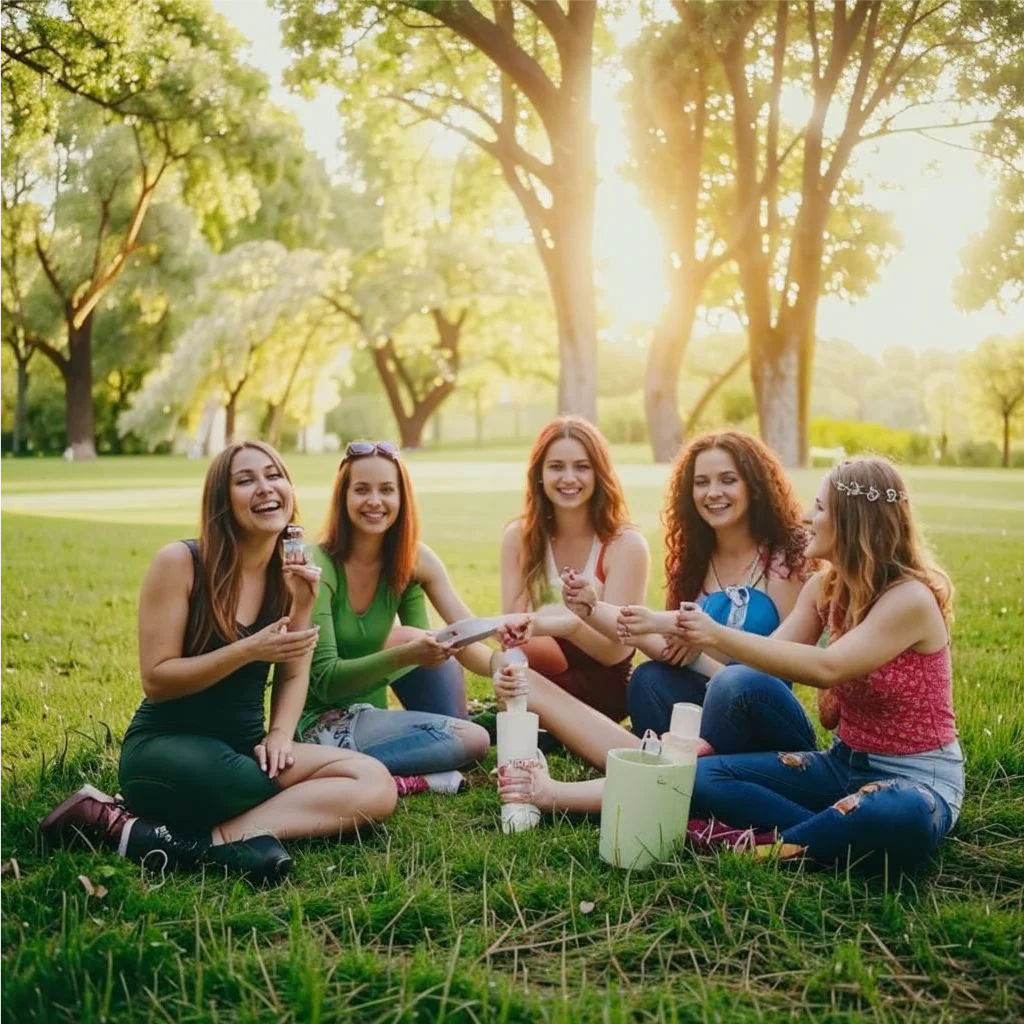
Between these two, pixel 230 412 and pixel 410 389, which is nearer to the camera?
pixel 230 412

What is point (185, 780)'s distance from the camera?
2.91 metres

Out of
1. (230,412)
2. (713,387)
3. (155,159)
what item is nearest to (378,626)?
(155,159)

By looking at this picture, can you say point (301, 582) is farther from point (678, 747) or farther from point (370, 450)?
point (678, 747)

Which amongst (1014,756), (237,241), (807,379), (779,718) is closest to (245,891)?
(779,718)

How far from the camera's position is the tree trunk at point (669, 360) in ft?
64.5

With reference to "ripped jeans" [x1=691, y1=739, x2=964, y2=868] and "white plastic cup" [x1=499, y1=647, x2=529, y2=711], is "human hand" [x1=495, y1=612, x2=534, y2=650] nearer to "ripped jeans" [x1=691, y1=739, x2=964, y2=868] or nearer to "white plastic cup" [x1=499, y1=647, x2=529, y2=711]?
"white plastic cup" [x1=499, y1=647, x2=529, y2=711]

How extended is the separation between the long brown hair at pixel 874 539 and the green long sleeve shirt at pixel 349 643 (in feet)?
4.94

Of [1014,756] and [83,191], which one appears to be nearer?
[1014,756]

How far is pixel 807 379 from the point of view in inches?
713

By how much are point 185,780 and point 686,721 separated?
1.44 m

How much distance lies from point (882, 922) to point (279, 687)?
1.85m

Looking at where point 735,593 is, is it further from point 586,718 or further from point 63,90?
point 63,90

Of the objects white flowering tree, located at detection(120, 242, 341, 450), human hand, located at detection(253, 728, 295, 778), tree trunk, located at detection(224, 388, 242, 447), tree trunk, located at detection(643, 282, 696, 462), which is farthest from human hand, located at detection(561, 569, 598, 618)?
tree trunk, located at detection(224, 388, 242, 447)

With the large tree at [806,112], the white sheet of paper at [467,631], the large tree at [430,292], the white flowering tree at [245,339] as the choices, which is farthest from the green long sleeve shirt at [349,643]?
the white flowering tree at [245,339]
